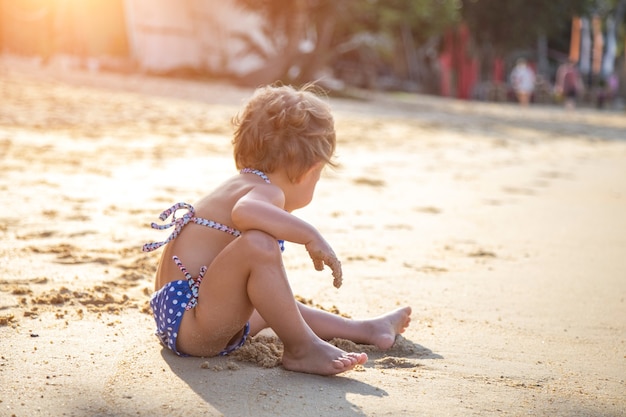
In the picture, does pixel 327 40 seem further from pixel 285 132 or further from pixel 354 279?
pixel 285 132

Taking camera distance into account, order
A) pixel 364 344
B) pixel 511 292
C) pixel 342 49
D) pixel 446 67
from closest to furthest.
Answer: pixel 364 344 < pixel 511 292 < pixel 342 49 < pixel 446 67

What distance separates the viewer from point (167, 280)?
258 centimetres

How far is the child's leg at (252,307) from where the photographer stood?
2.34m

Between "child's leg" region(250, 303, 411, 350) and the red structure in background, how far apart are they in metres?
25.4

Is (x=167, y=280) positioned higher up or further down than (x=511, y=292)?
higher up

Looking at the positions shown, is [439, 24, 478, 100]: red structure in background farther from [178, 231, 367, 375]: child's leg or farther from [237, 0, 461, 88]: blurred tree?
[178, 231, 367, 375]: child's leg

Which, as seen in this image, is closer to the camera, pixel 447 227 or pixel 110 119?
pixel 447 227

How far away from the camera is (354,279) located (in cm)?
362

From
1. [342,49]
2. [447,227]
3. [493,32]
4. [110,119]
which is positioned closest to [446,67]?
[493,32]

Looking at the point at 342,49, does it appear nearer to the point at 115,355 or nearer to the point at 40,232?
the point at 40,232

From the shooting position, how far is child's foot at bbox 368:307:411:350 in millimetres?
2752

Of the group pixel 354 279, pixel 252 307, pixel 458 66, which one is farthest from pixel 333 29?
pixel 252 307

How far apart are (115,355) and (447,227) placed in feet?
9.07

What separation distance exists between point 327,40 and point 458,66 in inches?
443
